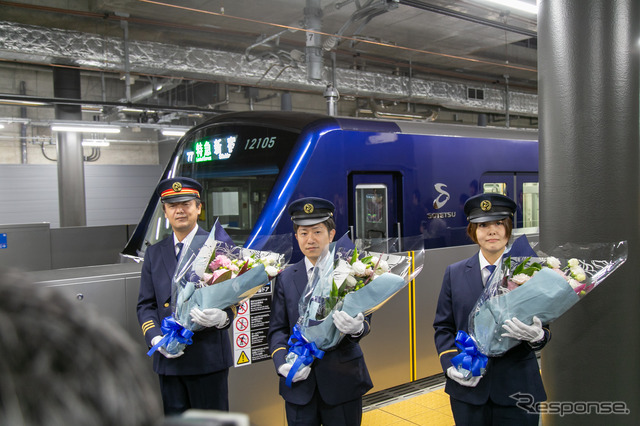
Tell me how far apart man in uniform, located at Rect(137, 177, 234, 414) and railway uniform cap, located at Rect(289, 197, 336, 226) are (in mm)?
537

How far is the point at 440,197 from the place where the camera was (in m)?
6.78

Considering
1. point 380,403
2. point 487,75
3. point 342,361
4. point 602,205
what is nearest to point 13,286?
point 342,361

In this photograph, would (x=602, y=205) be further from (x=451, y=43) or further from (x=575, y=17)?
(x=451, y=43)

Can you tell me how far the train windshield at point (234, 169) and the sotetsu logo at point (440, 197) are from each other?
75.4 inches

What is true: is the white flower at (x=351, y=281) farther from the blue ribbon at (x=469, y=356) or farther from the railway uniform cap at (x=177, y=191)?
the railway uniform cap at (x=177, y=191)

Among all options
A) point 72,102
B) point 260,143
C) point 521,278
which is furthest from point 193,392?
point 72,102

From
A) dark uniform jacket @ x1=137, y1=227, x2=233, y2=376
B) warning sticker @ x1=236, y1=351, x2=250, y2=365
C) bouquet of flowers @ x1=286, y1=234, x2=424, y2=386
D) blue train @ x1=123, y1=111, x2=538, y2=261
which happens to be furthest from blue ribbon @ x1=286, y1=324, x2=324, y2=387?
blue train @ x1=123, y1=111, x2=538, y2=261

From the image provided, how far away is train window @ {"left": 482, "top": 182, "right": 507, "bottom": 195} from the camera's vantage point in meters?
7.38

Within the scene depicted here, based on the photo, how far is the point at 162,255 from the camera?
348cm

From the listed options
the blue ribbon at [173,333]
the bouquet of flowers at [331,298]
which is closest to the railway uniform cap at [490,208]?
the bouquet of flowers at [331,298]

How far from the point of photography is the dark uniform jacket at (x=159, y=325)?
3.28 metres

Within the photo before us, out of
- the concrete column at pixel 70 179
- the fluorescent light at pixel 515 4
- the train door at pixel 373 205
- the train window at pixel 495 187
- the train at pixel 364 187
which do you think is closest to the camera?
the train at pixel 364 187

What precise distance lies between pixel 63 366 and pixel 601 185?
3.58 meters

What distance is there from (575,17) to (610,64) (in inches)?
13.9
